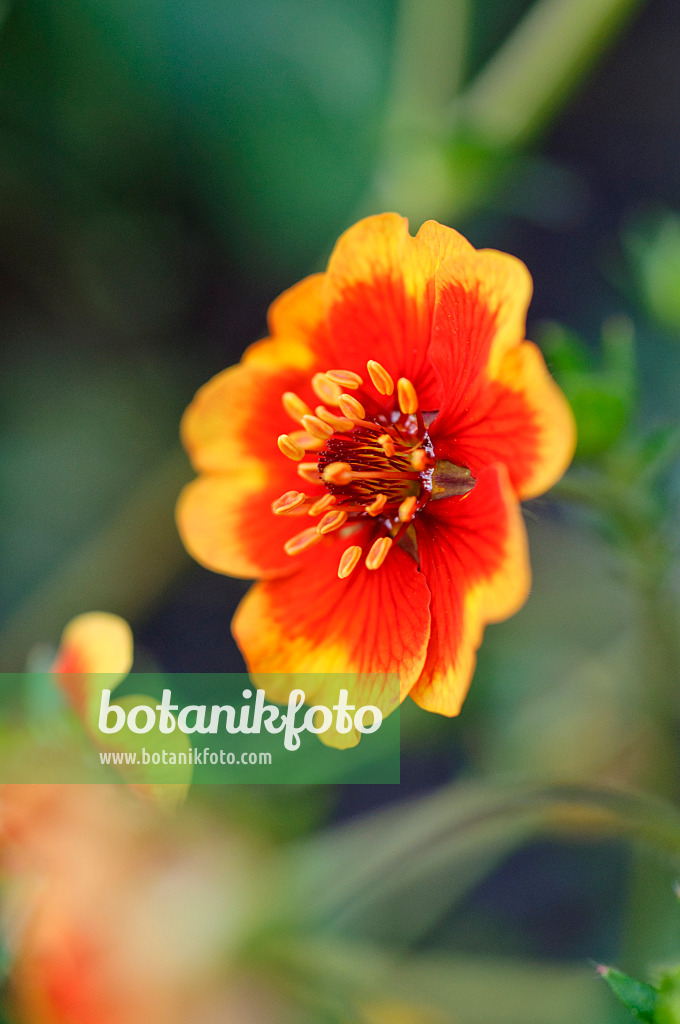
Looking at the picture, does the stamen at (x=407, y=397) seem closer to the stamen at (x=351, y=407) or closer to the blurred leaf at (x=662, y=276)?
the stamen at (x=351, y=407)

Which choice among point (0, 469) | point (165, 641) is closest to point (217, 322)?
point (0, 469)

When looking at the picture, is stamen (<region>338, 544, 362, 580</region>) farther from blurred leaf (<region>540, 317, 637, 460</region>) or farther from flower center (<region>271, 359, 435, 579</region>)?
blurred leaf (<region>540, 317, 637, 460</region>)

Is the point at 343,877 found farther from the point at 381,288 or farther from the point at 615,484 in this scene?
the point at 381,288

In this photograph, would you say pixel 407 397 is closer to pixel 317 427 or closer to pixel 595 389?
pixel 317 427

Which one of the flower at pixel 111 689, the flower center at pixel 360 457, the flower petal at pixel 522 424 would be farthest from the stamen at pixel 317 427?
the flower at pixel 111 689

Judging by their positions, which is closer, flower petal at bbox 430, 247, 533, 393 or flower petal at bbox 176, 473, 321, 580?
flower petal at bbox 430, 247, 533, 393

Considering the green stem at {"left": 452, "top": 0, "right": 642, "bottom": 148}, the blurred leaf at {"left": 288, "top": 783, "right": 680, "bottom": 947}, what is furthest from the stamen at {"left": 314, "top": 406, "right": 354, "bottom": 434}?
the green stem at {"left": 452, "top": 0, "right": 642, "bottom": 148}
